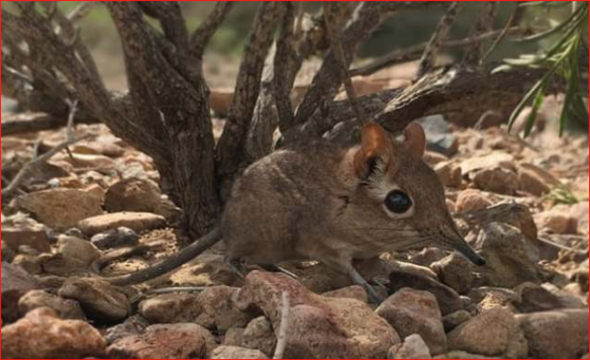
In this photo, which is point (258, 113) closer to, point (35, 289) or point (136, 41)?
point (136, 41)

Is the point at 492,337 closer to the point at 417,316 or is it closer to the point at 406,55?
the point at 417,316

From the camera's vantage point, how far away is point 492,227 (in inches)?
203

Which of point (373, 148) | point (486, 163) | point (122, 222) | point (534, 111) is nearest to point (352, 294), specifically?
point (373, 148)

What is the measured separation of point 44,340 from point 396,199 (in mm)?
1783

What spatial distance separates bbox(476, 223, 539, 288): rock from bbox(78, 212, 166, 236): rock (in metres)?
2.00

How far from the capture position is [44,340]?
349 cm

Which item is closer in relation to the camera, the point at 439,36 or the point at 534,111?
the point at 534,111

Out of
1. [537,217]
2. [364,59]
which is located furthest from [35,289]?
[364,59]

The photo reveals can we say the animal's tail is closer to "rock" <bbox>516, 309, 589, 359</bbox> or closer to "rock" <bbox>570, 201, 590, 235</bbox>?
"rock" <bbox>516, 309, 589, 359</bbox>

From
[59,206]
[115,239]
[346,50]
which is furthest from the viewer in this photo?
[346,50]

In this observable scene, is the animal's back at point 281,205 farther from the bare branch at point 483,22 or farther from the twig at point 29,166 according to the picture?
the bare branch at point 483,22

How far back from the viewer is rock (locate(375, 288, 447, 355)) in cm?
378

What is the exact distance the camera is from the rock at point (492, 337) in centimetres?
375

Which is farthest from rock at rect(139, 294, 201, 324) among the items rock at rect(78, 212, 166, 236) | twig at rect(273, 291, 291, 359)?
rock at rect(78, 212, 166, 236)
